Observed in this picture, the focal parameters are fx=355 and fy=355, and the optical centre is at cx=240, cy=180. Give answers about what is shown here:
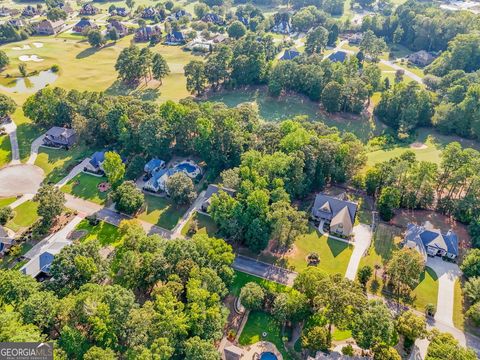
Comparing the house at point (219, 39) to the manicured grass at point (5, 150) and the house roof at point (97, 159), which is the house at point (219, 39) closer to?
the house roof at point (97, 159)

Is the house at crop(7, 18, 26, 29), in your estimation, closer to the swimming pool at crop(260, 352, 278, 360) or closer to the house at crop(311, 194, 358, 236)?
the house at crop(311, 194, 358, 236)

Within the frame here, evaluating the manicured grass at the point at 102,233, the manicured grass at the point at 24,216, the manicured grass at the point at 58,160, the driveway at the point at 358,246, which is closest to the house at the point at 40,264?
the manicured grass at the point at 102,233

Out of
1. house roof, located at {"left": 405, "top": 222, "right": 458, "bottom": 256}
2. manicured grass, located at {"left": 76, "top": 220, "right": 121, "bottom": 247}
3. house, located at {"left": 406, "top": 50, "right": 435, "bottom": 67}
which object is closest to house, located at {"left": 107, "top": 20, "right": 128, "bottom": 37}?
manicured grass, located at {"left": 76, "top": 220, "right": 121, "bottom": 247}

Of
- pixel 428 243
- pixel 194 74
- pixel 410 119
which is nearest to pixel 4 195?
pixel 194 74

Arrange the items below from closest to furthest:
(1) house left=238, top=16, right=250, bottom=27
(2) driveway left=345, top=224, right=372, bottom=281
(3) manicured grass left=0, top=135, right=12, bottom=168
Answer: (2) driveway left=345, top=224, right=372, bottom=281
(3) manicured grass left=0, top=135, right=12, bottom=168
(1) house left=238, top=16, right=250, bottom=27

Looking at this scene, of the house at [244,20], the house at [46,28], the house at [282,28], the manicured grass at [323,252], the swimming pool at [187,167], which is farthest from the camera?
the house at [244,20]

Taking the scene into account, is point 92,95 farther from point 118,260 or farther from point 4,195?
point 118,260
